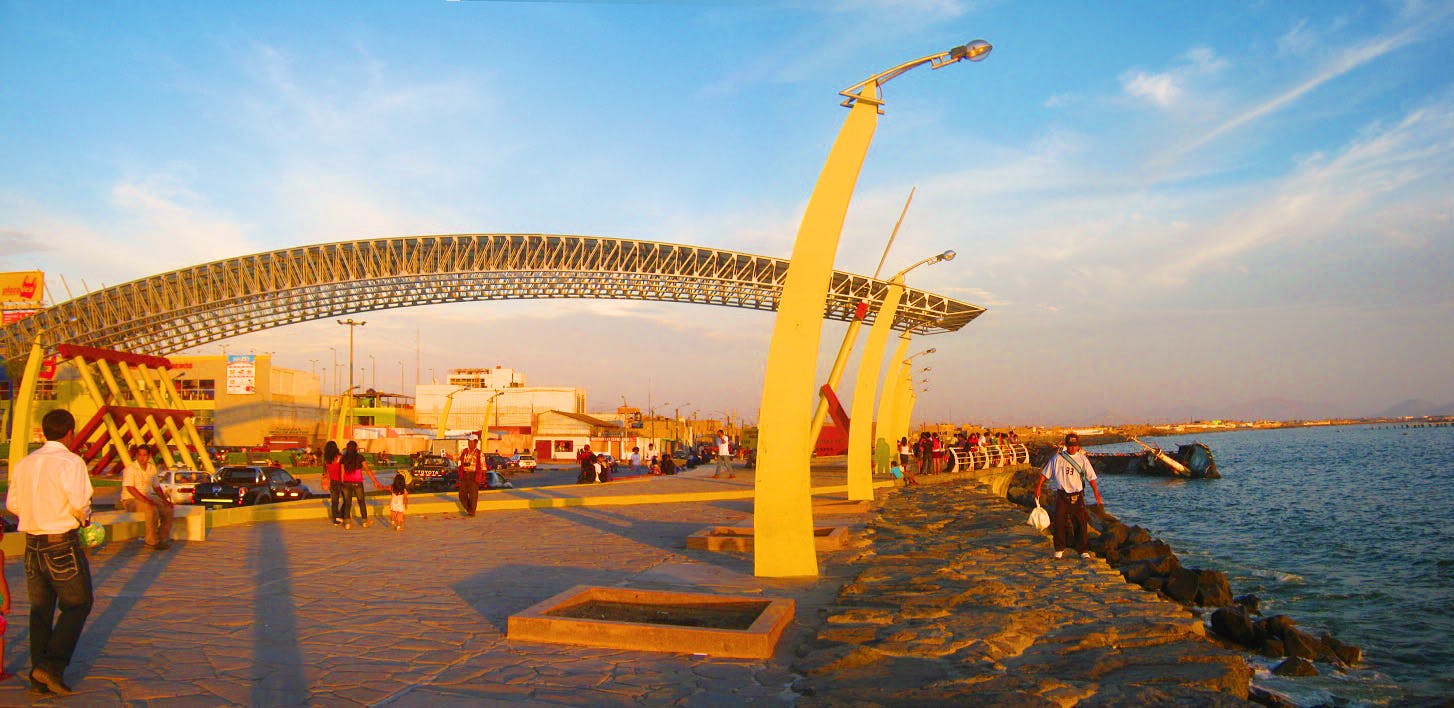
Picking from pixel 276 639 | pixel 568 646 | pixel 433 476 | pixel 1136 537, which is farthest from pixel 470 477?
pixel 433 476

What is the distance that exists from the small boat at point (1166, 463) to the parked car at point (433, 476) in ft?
118

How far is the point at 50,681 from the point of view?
4906 millimetres

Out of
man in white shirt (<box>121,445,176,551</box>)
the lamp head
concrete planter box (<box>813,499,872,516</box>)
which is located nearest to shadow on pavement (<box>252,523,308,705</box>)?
man in white shirt (<box>121,445,176,551</box>)

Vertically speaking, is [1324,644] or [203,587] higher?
[203,587]

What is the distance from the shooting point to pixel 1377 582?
18.3 meters

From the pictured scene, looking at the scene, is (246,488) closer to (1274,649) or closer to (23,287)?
(1274,649)

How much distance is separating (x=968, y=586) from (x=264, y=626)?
6.08 metres

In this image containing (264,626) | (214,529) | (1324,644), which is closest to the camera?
(264,626)

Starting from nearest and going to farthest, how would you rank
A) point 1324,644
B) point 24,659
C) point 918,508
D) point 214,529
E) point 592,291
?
point 24,659 < point 1324,644 < point 214,529 < point 918,508 < point 592,291

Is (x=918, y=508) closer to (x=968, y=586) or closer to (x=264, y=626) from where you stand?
(x=968, y=586)

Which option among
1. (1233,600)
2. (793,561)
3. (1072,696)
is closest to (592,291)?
(1233,600)

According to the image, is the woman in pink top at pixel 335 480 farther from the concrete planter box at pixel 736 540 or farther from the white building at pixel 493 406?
the white building at pixel 493 406

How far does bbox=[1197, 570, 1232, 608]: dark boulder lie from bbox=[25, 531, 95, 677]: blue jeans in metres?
15.4

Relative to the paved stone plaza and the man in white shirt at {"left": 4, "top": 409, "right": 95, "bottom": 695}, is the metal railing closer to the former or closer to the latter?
the paved stone plaza
